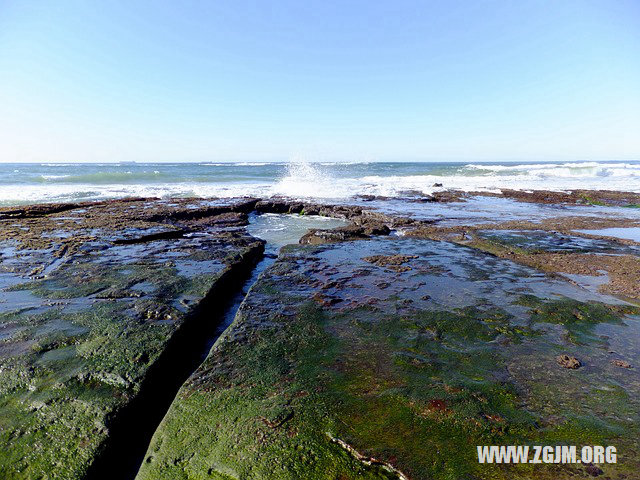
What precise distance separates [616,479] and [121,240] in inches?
317

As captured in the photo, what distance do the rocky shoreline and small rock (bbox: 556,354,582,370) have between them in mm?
21

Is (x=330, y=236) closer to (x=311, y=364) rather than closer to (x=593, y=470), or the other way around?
(x=311, y=364)

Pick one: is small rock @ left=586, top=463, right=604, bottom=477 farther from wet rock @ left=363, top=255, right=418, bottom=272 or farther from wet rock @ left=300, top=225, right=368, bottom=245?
wet rock @ left=300, top=225, right=368, bottom=245

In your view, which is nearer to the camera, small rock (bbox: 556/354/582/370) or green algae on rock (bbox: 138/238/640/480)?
green algae on rock (bbox: 138/238/640/480)

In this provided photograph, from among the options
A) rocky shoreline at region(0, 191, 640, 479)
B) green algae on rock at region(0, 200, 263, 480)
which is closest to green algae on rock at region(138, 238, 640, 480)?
rocky shoreline at region(0, 191, 640, 479)

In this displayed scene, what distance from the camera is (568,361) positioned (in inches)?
122

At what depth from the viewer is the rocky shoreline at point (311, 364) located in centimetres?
217

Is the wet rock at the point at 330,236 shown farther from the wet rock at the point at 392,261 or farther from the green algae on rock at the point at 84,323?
the wet rock at the point at 392,261

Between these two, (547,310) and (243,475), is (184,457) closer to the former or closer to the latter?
(243,475)

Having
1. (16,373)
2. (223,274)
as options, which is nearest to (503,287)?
(223,274)

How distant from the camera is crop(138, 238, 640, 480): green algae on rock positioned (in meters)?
2.11

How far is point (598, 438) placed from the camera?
227cm

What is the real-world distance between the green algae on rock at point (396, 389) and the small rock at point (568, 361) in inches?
3.5

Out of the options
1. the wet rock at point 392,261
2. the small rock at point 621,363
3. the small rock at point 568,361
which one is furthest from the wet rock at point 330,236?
the small rock at point 621,363
